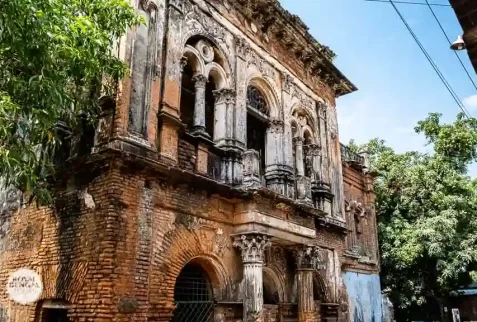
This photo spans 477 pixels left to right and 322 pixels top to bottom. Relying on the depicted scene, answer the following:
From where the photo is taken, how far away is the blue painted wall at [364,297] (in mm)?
13562

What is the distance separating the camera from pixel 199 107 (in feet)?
29.6

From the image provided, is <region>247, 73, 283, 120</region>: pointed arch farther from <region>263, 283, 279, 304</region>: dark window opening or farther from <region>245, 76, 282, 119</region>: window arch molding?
<region>263, 283, 279, 304</region>: dark window opening

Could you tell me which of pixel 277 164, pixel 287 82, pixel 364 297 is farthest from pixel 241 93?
pixel 364 297

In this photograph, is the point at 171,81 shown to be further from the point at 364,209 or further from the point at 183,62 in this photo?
the point at 364,209

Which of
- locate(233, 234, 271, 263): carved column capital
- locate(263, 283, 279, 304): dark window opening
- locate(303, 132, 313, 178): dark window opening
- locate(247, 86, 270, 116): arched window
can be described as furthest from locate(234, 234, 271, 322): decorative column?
locate(303, 132, 313, 178): dark window opening

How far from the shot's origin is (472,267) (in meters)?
18.0

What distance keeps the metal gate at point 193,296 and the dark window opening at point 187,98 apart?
3.42 m

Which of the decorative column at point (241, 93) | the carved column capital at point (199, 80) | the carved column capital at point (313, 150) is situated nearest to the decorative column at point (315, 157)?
the carved column capital at point (313, 150)

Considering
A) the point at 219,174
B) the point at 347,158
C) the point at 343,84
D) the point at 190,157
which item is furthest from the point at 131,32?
the point at 347,158

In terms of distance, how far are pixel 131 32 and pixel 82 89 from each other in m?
1.91

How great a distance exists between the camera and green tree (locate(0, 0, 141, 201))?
15.7 ft

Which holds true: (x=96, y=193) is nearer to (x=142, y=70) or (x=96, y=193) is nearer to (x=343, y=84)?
(x=142, y=70)

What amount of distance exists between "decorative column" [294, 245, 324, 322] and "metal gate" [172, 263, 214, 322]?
2.49 metres

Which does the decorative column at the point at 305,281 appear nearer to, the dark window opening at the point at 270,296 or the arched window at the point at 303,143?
the dark window opening at the point at 270,296
